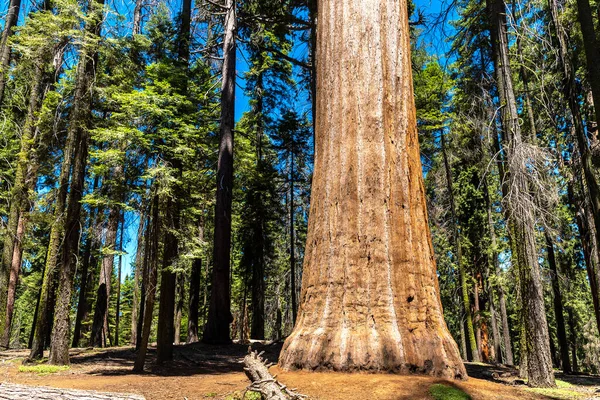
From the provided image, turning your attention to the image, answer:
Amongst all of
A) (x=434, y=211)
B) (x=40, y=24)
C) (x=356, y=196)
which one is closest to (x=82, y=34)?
(x=40, y=24)

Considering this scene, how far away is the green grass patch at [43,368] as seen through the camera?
9322 millimetres

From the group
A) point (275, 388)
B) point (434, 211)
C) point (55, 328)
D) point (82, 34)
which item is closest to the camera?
point (275, 388)

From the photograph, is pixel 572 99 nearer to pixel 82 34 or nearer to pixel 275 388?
pixel 275 388

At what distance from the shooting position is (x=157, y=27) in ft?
48.3

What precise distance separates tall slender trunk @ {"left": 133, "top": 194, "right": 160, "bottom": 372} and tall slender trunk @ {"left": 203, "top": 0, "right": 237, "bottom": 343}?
5.12 meters

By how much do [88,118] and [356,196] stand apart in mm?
10254

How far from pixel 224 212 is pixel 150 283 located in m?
6.39

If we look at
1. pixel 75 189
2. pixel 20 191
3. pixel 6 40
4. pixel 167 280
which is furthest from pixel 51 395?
pixel 6 40

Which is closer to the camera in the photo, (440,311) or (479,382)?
(479,382)

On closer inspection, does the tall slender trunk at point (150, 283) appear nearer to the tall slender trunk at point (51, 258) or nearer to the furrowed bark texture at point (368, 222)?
the tall slender trunk at point (51, 258)

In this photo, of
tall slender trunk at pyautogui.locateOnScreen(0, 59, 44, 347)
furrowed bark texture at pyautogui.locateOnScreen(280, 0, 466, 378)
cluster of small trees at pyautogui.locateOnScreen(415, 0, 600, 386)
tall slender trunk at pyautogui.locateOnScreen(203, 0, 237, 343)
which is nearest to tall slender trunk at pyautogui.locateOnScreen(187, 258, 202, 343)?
tall slender trunk at pyautogui.locateOnScreen(203, 0, 237, 343)

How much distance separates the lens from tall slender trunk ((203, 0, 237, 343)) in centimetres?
1449

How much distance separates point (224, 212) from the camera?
15.3m

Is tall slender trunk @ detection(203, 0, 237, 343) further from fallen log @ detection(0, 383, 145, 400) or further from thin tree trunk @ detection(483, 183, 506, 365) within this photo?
thin tree trunk @ detection(483, 183, 506, 365)
